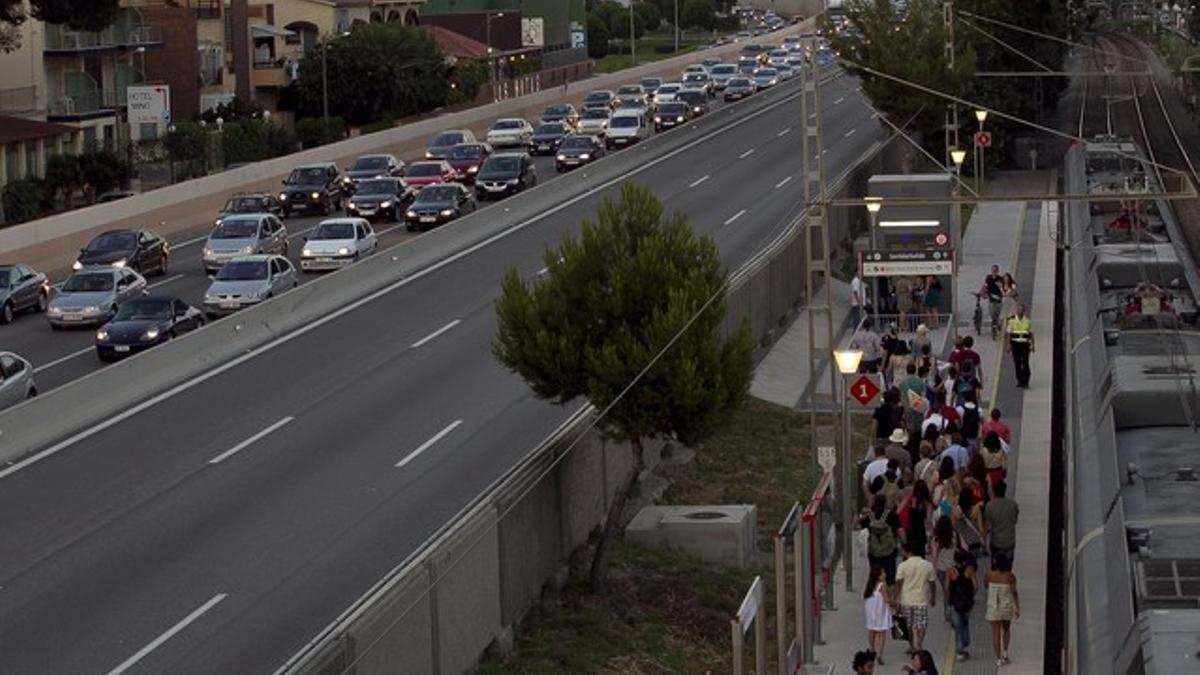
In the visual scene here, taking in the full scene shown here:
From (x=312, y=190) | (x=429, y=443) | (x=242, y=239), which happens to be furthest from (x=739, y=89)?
(x=429, y=443)

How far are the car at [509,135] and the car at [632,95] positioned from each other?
32.5ft

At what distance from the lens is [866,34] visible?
73.5m

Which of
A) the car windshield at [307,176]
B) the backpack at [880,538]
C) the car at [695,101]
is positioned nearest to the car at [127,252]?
the car windshield at [307,176]

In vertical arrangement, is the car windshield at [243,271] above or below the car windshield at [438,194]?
below

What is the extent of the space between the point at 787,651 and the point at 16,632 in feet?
24.5

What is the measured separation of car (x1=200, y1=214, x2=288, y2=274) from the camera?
174 ft

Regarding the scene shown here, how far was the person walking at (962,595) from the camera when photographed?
67.5ft

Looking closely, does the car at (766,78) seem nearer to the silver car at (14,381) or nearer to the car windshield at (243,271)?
the car windshield at (243,271)

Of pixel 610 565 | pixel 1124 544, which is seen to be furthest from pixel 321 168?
pixel 1124 544

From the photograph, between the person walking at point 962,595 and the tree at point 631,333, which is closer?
the person walking at point 962,595

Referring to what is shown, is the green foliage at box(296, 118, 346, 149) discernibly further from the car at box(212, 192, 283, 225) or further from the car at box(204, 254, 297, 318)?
the car at box(204, 254, 297, 318)

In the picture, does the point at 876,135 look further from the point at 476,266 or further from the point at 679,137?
the point at 476,266

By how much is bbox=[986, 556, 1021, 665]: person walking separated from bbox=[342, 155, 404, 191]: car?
50.8 metres

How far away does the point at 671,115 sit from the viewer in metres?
93.1
